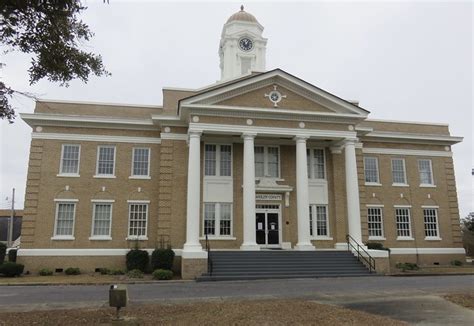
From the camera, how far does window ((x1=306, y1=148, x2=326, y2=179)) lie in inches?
1064

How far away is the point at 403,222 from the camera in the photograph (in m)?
28.8

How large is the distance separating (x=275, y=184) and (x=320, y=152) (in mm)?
4084

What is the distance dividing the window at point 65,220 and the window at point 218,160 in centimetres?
Answer: 832

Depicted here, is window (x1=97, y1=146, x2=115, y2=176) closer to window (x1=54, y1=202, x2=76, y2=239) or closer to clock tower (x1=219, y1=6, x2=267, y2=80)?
window (x1=54, y1=202, x2=76, y2=239)

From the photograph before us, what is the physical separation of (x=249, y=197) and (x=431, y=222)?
1472 centimetres

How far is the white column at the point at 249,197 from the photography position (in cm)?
2264

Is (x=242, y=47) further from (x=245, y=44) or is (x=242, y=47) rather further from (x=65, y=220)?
(x=65, y=220)

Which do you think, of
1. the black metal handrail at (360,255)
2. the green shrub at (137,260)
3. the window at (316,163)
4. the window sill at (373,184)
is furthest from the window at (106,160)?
the window sill at (373,184)

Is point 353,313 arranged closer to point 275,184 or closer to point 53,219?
point 275,184

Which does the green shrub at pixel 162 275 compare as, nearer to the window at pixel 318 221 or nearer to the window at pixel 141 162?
the window at pixel 141 162

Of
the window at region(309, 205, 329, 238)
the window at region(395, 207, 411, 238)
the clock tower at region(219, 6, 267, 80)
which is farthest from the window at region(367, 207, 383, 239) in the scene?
the clock tower at region(219, 6, 267, 80)

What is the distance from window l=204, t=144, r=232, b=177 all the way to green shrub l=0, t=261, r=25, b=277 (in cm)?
1142

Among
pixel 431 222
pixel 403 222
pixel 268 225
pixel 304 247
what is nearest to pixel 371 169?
pixel 403 222

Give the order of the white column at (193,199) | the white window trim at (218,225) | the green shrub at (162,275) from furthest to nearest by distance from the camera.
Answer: the white window trim at (218,225)
the white column at (193,199)
the green shrub at (162,275)
